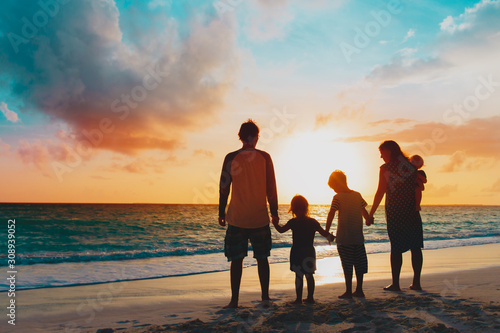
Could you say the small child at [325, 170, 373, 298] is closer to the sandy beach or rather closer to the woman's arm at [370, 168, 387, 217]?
the sandy beach

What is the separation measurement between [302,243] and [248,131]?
1.46 metres

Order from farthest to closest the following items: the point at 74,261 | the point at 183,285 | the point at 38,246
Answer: the point at 38,246
the point at 74,261
the point at 183,285

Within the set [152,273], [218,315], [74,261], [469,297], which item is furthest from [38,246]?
[469,297]

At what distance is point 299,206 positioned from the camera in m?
4.27

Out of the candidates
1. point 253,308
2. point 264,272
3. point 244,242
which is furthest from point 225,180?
point 253,308

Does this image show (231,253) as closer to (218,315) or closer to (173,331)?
(218,315)

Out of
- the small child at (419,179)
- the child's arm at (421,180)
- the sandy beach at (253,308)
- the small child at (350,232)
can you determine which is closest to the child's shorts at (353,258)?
the small child at (350,232)

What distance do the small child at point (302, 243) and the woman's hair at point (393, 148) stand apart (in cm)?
154

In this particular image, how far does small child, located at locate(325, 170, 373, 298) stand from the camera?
455 cm

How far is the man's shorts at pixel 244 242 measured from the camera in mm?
3965

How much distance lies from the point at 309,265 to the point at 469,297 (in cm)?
197

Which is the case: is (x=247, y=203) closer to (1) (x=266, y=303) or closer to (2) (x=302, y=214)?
(2) (x=302, y=214)

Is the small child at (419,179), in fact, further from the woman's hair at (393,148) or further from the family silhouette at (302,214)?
the woman's hair at (393,148)

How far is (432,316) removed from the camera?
11.1 ft
